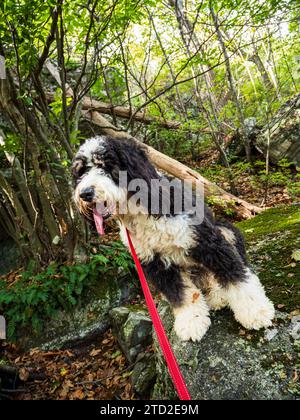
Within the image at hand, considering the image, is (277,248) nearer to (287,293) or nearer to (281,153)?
(287,293)

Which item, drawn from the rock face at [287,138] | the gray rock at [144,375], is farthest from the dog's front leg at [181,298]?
the rock face at [287,138]

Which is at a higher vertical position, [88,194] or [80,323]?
[88,194]

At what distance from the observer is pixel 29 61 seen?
11.0ft

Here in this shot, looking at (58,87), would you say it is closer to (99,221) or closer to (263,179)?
(99,221)

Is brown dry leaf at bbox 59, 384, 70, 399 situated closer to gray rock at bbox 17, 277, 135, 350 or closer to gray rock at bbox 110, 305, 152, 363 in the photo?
gray rock at bbox 17, 277, 135, 350

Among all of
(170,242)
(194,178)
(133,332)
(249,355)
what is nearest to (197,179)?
(194,178)

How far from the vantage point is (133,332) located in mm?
3828

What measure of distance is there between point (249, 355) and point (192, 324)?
487 mm

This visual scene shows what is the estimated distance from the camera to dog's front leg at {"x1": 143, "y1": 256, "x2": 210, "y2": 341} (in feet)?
7.49

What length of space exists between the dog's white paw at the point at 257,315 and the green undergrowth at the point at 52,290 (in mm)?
2949

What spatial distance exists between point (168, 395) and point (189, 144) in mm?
8095

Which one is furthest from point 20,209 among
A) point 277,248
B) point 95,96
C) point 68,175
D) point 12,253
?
point 277,248

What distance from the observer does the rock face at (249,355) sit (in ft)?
5.86

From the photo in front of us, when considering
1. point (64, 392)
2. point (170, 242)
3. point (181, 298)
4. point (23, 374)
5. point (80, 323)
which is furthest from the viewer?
point (80, 323)
